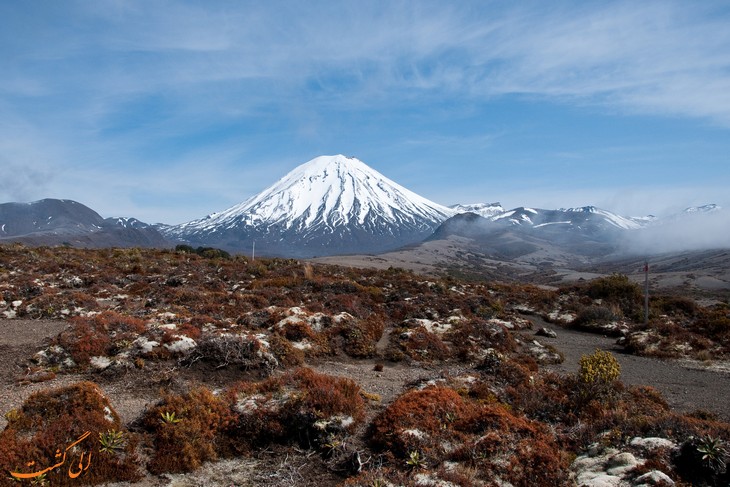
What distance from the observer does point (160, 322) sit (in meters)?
12.1

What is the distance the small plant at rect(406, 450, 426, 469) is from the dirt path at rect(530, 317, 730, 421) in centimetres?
637

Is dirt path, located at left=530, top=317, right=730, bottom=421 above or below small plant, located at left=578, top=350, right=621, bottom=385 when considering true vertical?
below

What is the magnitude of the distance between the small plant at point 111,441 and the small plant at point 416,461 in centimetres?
382

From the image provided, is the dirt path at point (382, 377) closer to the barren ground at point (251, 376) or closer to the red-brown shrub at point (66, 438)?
the barren ground at point (251, 376)

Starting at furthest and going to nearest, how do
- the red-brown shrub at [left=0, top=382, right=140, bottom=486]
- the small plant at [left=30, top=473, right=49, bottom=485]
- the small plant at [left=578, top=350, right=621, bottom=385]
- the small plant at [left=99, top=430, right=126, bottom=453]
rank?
the small plant at [left=578, top=350, right=621, bottom=385] < the small plant at [left=99, top=430, right=126, bottom=453] < the red-brown shrub at [left=0, top=382, right=140, bottom=486] < the small plant at [left=30, top=473, right=49, bottom=485]

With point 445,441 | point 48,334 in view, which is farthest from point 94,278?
point 445,441

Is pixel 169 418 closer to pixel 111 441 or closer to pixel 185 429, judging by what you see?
pixel 185 429

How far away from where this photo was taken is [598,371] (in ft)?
26.7

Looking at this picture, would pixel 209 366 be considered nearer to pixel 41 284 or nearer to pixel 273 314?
pixel 273 314

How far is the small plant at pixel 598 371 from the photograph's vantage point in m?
8.07

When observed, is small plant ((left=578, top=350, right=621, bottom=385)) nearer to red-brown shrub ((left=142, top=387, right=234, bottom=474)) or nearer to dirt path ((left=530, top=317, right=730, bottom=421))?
dirt path ((left=530, top=317, right=730, bottom=421))

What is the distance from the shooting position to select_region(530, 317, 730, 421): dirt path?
959 cm

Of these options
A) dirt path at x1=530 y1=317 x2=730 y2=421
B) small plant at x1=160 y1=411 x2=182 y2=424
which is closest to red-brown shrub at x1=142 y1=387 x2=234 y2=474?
small plant at x1=160 y1=411 x2=182 y2=424

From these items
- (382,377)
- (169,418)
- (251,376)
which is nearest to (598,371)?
(382,377)
